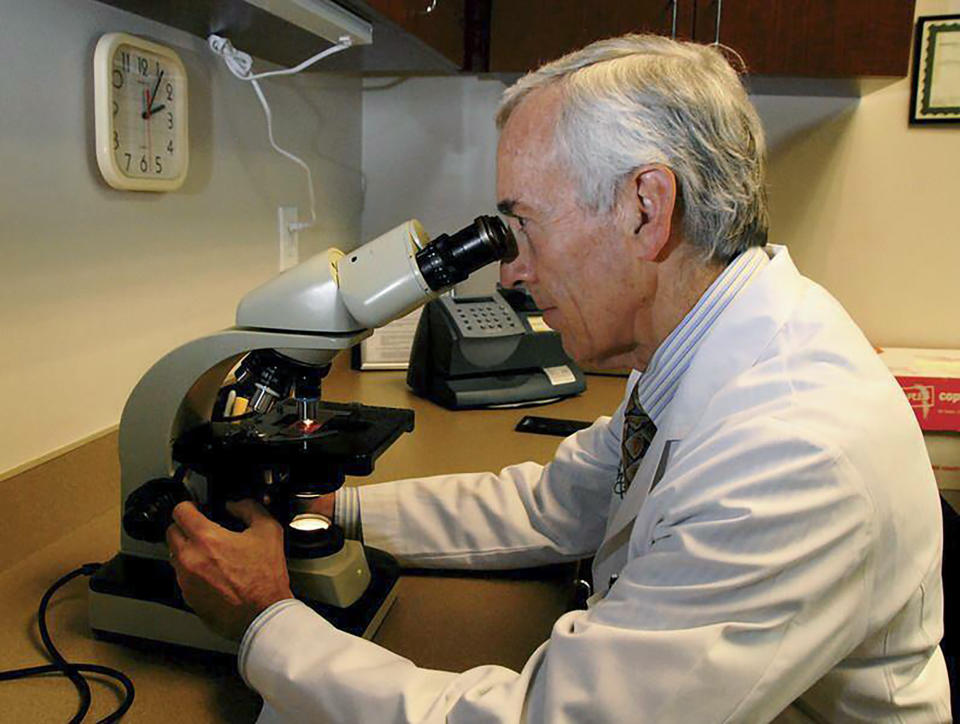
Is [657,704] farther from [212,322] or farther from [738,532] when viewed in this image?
[212,322]

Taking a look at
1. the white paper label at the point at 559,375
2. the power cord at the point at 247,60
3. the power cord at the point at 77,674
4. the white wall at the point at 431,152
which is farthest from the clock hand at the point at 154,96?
the white wall at the point at 431,152

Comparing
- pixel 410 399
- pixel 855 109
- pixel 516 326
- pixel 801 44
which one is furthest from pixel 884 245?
pixel 410 399

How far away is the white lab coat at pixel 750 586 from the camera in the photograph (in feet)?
2.10

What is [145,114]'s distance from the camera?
4.09 feet

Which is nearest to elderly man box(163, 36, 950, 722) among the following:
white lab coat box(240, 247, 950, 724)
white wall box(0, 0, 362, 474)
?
white lab coat box(240, 247, 950, 724)

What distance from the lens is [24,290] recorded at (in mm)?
1062

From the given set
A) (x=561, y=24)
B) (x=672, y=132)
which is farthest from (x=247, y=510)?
(x=561, y=24)

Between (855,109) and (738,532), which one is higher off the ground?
(855,109)

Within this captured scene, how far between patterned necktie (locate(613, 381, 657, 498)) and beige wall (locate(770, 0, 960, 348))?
1465 mm

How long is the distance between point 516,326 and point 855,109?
3.70 ft

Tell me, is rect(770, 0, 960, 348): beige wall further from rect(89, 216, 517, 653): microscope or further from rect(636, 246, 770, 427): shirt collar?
rect(89, 216, 517, 653): microscope

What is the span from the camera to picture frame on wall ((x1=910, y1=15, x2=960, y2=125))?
215 centimetres

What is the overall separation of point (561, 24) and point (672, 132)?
1.19 metres

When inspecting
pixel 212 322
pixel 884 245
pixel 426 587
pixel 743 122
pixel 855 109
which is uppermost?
pixel 855 109
